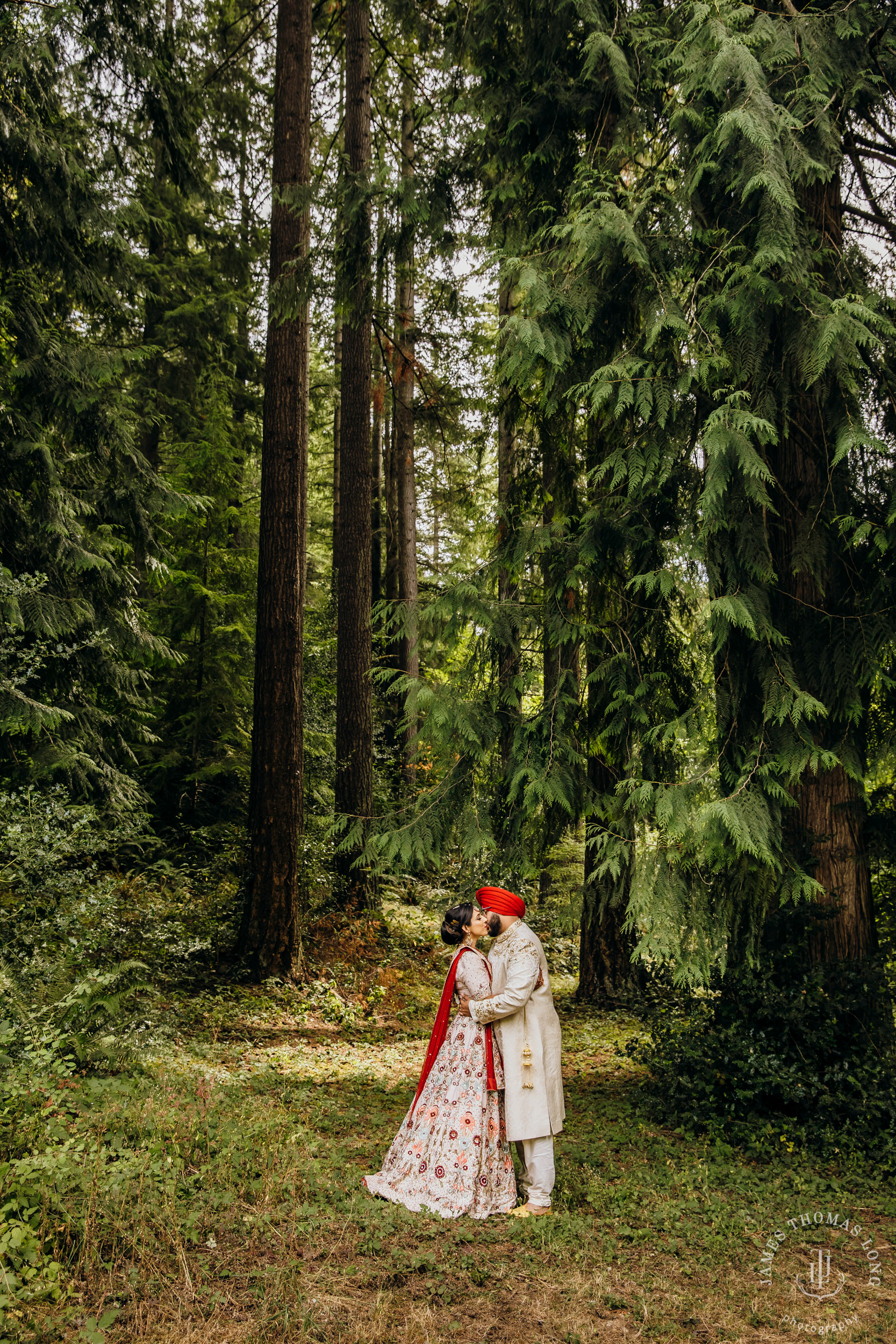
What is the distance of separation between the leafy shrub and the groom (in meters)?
1.63

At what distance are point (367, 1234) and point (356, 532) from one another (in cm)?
941

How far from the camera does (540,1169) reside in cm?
460

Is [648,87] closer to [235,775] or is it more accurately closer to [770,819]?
[770,819]

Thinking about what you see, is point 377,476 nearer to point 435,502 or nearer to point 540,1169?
point 435,502

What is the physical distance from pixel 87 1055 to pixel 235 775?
287 inches

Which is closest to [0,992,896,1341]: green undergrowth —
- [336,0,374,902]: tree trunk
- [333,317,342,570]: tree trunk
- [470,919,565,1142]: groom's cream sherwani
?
[470,919,565,1142]: groom's cream sherwani

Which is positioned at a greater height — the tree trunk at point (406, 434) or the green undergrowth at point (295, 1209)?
the tree trunk at point (406, 434)

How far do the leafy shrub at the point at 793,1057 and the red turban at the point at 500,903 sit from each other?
183cm

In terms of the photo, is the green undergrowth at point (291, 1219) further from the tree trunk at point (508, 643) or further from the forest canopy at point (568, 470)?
the tree trunk at point (508, 643)

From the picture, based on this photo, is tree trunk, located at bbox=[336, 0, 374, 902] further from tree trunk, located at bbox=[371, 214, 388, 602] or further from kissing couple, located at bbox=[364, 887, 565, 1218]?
kissing couple, located at bbox=[364, 887, 565, 1218]

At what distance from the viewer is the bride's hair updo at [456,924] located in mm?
4824

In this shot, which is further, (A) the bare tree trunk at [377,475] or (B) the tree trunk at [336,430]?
(A) the bare tree trunk at [377,475]

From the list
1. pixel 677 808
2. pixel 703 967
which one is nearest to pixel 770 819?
pixel 677 808

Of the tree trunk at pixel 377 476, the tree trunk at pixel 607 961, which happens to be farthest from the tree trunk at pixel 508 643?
the tree trunk at pixel 377 476
